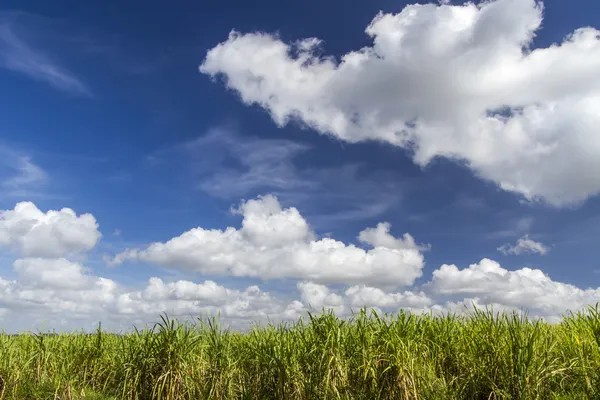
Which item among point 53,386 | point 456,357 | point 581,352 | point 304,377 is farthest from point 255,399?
point 581,352

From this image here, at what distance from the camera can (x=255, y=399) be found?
36.3ft

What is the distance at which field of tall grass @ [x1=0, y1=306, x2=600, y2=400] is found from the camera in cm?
912

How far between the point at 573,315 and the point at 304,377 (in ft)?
25.4

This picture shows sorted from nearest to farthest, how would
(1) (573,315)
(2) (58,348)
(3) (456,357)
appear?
(3) (456,357), (1) (573,315), (2) (58,348)

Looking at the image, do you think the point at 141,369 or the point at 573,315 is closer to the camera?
the point at 141,369

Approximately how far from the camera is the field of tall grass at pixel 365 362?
9.12 m

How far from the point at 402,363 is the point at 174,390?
510cm

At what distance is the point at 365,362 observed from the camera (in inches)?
400

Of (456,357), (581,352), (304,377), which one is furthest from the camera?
(456,357)

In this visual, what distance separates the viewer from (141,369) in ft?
37.1

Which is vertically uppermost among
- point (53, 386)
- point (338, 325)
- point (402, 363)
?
point (338, 325)

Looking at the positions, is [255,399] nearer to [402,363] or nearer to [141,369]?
[141,369]

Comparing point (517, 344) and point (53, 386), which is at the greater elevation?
point (517, 344)

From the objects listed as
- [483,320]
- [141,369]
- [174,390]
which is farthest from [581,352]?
[141,369]
